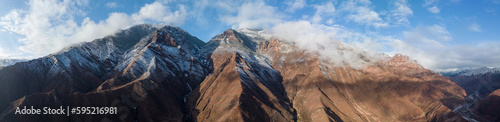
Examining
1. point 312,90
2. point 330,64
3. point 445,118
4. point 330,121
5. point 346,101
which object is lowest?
point 445,118

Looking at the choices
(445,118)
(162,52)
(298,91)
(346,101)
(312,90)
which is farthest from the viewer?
(162,52)

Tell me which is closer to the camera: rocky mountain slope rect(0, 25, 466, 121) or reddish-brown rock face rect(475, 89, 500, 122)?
rocky mountain slope rect(0, 25, 466, 121)

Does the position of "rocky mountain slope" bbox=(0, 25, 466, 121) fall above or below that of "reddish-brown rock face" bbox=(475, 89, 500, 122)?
above

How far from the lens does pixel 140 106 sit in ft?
355

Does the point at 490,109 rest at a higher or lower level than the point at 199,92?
lower

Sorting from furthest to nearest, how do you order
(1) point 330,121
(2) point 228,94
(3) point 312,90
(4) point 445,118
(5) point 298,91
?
(5) point 298,91, (3) point 312,90, (2) point 228,94, (4) point 445,118, (1) point 330,121

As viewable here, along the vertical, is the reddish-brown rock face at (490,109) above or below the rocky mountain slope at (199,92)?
below

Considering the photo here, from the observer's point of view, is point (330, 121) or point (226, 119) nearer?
point (226, 119)

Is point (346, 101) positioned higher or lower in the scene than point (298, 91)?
lower

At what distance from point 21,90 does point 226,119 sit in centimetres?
11678

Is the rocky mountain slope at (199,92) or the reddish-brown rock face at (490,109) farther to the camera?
the reddish-brown rock face at (490,109)

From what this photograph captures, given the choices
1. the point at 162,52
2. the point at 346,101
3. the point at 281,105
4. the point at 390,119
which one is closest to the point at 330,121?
the point at 281,105

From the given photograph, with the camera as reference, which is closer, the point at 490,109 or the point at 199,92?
the point at 490,109

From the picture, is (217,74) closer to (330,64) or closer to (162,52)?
(162,52)
